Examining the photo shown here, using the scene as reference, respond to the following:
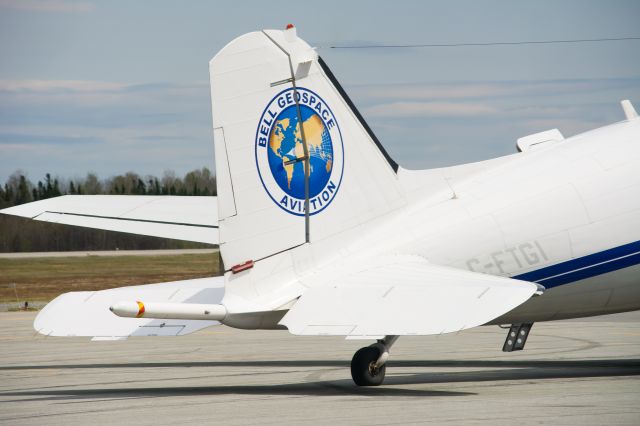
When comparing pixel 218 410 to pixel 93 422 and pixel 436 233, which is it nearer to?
pixel 93 422

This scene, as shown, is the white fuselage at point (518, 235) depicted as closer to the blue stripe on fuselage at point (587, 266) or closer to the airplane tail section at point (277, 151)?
the blue stripe on fuselage at point (587, 266)

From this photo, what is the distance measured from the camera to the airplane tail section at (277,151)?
1855cm

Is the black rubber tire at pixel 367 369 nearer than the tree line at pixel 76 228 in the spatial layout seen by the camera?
Yes

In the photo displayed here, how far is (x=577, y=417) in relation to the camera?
15.0m

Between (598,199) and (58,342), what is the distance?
19.3 metres

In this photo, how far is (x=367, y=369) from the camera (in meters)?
18.6

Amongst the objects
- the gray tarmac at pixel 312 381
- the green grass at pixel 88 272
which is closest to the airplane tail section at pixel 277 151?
the gray tarmac at pixel 312 381

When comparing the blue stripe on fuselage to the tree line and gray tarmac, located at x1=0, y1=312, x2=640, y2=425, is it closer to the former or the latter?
gray tarmac, located at x1=0, y1=312, x2=640, y2=425

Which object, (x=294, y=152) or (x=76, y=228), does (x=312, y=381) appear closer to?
(x=294, y=152)

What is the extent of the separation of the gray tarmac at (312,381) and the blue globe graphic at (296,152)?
3.57 meters

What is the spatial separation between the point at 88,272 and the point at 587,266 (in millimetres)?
63380

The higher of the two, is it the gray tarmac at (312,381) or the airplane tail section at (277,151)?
the airplane tail section at (277,151)

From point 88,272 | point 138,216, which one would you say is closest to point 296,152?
point 138,216

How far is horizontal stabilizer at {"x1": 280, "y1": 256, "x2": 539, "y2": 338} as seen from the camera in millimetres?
15547
